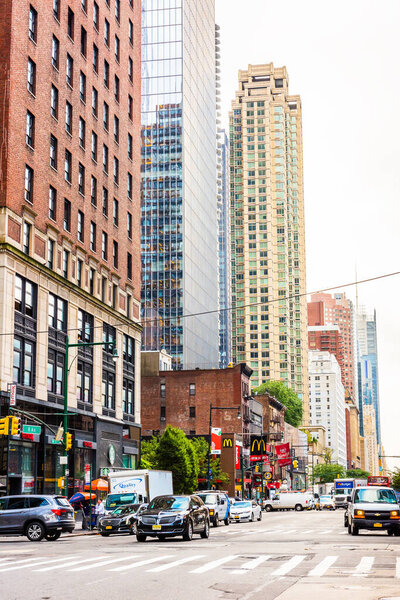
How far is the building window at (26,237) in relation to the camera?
159 ft

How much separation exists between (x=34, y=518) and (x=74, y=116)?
34255 millimetres

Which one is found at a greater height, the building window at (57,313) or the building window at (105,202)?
the building window at (105,202)

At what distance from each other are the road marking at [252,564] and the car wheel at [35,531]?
1214 cm

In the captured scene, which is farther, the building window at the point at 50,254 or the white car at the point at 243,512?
the white car at the point at 243,512

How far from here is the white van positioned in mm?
92375

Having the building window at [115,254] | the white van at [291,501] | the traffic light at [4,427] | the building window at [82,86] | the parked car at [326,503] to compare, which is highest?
the building window at [82,86]

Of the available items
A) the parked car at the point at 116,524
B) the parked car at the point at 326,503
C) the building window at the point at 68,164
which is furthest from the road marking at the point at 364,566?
the parked car at the point at 326,503

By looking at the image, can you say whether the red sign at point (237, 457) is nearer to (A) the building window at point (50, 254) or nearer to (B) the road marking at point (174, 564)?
(A) the building window at point (50, 254)

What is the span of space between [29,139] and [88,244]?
11.5m

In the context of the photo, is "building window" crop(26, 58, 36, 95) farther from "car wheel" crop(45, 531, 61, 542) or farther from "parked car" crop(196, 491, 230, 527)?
"car wheel" crop(45, 531, 61, 542)

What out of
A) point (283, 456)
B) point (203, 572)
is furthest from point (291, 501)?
point (203, 572)

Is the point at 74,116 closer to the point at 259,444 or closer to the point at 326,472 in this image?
the point at 259,444

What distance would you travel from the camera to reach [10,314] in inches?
1774

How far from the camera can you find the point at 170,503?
2919cm
